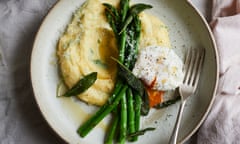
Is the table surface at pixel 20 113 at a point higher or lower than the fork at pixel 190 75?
lower

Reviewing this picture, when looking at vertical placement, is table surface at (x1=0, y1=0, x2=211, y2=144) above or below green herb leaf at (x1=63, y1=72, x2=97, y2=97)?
below

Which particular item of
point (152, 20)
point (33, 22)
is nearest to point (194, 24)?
point (152, 20)

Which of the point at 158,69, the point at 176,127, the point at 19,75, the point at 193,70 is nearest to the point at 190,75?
the point at 193,70

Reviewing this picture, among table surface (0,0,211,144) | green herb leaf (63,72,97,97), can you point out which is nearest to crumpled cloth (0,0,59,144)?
table surface (0,0,211,144)

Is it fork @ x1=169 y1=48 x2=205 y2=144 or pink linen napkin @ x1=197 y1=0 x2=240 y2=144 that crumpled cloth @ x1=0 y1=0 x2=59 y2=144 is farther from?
pink linen napkin @ x1=197 y1=0 x2=240 y2=144

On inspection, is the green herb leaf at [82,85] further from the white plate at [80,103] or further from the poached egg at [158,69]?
the poached egg at [158,69]

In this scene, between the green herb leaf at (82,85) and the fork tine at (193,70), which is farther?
the fork tine at (193,70)

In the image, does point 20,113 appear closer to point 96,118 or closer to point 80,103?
point 80,103

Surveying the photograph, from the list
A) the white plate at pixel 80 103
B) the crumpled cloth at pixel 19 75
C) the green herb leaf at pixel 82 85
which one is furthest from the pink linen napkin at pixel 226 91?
the crumpled cloth at pixel 19 75
